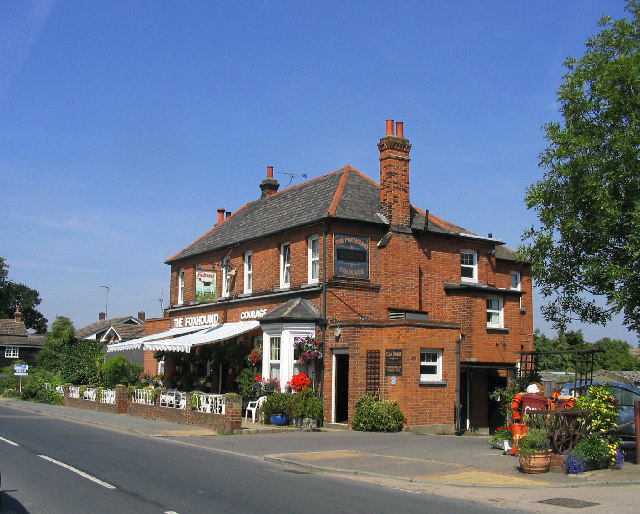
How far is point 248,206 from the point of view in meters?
34.3

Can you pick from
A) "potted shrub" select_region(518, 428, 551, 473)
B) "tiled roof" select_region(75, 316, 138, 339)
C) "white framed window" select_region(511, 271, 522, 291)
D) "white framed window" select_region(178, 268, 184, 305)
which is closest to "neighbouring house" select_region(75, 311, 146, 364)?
"tiled roof" select_region(75, 316, 138, 339)

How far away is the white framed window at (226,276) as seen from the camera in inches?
1182

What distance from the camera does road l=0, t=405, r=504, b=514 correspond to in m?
9.09

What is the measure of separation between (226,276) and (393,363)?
37.5 feet

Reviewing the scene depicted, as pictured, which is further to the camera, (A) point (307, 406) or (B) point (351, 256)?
(B) point (351, 256)

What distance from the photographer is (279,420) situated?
2148cm

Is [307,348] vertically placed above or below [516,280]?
below

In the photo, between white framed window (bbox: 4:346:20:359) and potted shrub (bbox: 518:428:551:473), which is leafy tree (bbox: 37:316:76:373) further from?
potted shrub (bbox: 518:428:551:473)

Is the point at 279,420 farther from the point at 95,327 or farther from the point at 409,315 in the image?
the point at 95,327

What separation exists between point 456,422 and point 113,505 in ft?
48.3

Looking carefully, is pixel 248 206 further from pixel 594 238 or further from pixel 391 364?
pixel 594 238

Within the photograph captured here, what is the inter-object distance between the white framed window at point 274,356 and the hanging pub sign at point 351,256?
3.08m

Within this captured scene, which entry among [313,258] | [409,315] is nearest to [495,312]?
[409,315]

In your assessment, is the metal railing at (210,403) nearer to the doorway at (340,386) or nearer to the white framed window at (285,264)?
the doorway at (340,386)
